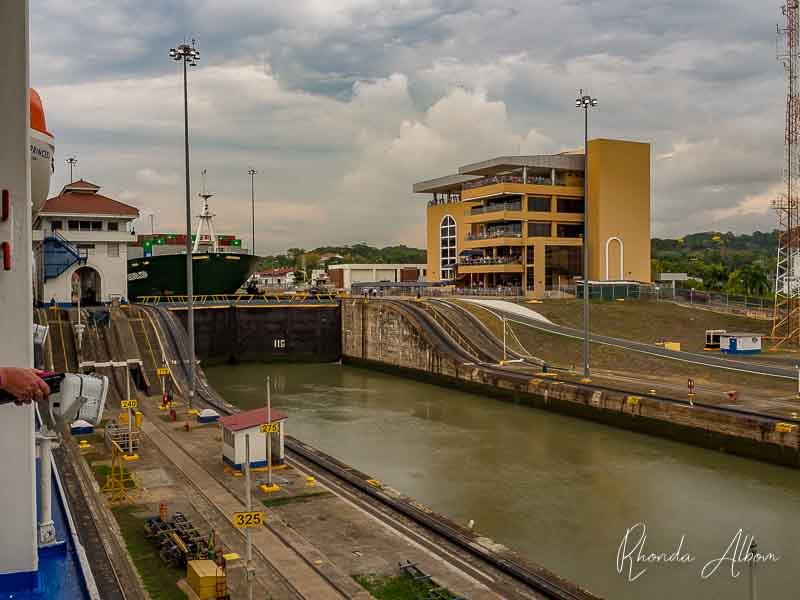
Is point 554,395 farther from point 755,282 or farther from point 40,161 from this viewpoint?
point 755,282

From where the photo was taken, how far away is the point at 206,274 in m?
70.8

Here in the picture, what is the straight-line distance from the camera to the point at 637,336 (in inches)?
2127

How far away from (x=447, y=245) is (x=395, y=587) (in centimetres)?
7498

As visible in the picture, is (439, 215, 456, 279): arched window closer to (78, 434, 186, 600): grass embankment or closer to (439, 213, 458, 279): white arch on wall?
(439, 213, 458, 279): white arch on wall

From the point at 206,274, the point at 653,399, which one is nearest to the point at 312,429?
the point at 653,399

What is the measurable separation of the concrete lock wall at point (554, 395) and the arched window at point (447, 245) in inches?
970

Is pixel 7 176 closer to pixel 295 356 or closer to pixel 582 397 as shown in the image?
pixel 582 397

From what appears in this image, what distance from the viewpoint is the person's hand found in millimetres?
6422

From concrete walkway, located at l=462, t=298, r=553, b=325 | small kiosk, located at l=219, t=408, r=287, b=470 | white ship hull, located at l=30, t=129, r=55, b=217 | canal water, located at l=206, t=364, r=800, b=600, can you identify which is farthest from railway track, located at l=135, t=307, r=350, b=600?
concrete walkway, located at l=462, t=298, r=553, b=325

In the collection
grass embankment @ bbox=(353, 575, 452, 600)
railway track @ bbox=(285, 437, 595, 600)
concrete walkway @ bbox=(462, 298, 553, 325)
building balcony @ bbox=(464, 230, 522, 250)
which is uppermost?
building balcony @ bbox=(464, 230, 522, 250)

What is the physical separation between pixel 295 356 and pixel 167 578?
165 ft

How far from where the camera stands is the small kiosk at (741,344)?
153ft

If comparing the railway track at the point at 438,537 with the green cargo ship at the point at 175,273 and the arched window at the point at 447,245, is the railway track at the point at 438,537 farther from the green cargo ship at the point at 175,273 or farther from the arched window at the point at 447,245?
the arched window at the point at 447,245

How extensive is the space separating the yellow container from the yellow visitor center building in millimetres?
58993
